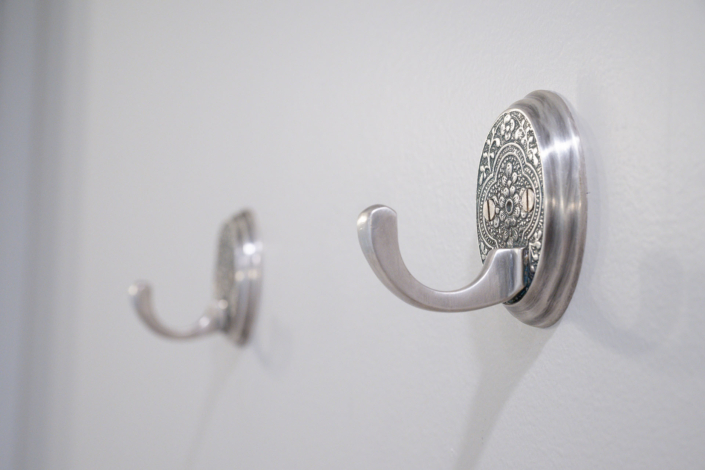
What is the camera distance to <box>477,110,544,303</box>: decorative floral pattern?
6.7 inches

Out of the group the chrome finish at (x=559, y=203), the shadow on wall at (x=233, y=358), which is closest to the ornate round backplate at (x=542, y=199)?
the chrome finish at (x=559, y=203)

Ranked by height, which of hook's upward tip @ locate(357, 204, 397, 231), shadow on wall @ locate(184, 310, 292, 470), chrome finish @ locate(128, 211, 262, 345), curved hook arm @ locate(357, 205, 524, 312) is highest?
hook's upward tip @ locate(357, 204, 397, 231)

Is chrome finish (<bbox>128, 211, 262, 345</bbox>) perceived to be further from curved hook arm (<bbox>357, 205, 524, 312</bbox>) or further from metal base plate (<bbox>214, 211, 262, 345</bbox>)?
curved hook arm (<bbox>357, 205, 524, 312</bbox>)

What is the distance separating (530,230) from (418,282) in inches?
1.6

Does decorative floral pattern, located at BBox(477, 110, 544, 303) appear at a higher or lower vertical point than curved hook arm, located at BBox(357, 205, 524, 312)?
higher

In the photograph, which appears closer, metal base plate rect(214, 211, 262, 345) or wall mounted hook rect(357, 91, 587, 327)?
wall mounted hook rect(357, 91, 587, 327)

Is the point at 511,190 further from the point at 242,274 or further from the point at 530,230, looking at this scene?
the point at 242,274

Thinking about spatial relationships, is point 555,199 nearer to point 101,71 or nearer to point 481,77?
point 481,77

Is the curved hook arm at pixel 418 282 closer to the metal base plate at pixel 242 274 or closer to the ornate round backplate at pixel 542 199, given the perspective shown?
the ornate round backplate at pixel 542 199

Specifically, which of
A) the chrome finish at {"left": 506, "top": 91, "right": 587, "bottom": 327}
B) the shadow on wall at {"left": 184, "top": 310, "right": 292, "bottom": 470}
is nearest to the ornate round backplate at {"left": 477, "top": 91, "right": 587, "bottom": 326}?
the chrome finish at {"left": 506, "top": 91, "right": 587, "bottom": 327}

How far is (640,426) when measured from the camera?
0.15 m

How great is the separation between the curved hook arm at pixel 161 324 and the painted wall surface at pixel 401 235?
0.10 ft

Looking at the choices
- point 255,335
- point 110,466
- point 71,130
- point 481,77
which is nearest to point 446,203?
point 481,77

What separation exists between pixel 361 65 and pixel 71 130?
0.66 m
